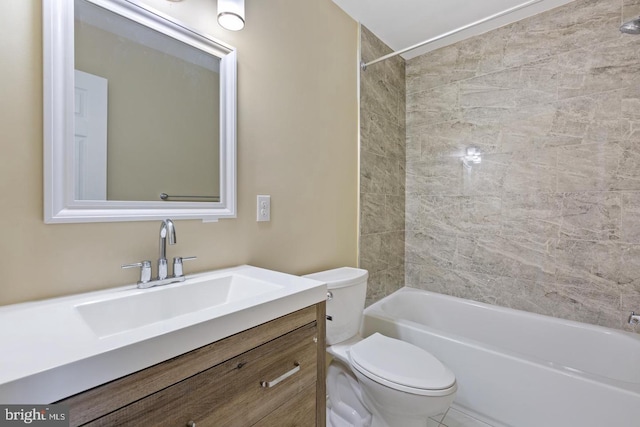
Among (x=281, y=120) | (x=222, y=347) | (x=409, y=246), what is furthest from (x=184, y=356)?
(x=409, y=246)

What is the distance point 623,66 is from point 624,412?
186 centimetres

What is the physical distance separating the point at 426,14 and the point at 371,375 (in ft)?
7.36

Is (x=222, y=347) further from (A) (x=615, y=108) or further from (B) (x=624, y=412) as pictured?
(A) (x=615, y=108)

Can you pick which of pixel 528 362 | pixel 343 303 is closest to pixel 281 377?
pixel 343 303

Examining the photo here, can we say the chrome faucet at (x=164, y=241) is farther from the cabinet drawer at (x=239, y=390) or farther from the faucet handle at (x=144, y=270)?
the cabinet drawer at (x=239, y=390)

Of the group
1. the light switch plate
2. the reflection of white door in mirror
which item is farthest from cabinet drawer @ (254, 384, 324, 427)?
the reflection of white door in mirror

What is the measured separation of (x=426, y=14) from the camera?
1949 mm

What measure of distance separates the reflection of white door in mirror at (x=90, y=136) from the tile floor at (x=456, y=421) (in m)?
1.89

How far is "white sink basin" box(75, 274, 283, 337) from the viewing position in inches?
32.4

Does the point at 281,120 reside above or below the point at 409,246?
above

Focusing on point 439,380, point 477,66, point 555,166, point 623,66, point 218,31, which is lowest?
point 439,380

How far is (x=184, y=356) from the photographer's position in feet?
2.04

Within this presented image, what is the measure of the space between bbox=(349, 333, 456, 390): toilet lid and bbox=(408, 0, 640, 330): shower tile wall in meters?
1.13

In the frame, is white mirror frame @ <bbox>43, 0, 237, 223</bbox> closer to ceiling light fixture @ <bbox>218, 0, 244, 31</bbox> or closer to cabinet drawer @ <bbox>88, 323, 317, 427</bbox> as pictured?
ceiling light fixture @ <bbox>218, 0, 244, 31</bbox>
